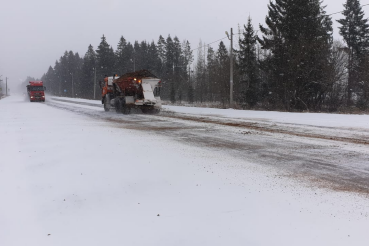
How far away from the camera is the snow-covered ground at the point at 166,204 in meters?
2.63

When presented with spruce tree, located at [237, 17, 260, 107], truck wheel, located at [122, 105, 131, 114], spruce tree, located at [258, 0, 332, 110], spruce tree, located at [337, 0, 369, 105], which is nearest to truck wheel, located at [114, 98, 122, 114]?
truck wheel, located at [122, 105, 131, 114]

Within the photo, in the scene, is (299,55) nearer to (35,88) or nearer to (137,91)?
(137,91)

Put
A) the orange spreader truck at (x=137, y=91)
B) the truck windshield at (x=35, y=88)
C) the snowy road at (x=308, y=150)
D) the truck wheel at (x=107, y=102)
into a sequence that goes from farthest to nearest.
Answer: the truck windshield at (x=35, y=88)
the truck wheel at (x=107, y=102)
the orange spreader truck at (x=137, y=91)
the snowy road at (x=308, y=150)

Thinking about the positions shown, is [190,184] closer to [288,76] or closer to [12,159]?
[12,159]

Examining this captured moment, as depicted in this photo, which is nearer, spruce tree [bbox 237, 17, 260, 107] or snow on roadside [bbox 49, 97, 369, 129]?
snow on roadside [bbox 49, 97, 369, 129]

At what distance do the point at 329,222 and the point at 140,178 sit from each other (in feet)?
9.00

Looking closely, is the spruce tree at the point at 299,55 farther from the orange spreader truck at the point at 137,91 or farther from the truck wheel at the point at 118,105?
the truck wheel at the point at 118,105

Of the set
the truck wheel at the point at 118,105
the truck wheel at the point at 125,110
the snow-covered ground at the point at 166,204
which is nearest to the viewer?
the snow-covered ground at the point at 166,204

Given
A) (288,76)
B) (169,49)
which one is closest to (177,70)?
(169,49)

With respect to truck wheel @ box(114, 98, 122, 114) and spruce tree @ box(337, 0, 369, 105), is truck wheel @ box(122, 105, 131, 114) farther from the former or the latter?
spruce tree @ box(337, 0, 369, 105)

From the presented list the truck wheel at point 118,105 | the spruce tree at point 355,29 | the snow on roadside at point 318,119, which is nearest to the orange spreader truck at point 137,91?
the truck wheel at point 118,105

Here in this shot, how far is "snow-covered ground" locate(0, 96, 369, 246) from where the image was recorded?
263cm

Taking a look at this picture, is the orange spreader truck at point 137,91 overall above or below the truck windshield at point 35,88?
below

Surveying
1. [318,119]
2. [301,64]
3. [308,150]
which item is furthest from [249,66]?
[308,150]
